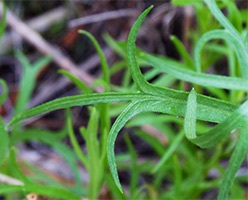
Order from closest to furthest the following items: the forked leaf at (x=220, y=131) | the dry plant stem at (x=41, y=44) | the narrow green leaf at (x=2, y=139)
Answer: the forked leaf at (x=220, y=131) < the narrow green leaf at (x=2, y=139) < the dry plant stem at (x=41, y=44)

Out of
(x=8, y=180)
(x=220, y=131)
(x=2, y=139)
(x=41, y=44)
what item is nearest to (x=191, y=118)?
(x=220, y=131)

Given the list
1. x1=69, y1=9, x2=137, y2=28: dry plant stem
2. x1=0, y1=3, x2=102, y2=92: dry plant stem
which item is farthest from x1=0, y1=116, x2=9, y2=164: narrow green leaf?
x1=69, y1=9, x2=137, y2=28: dry plant stem

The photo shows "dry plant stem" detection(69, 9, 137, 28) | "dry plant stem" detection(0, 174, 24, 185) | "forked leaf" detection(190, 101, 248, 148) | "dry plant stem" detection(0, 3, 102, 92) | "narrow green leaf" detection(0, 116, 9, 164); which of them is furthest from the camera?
"dry plant stem" detection(69, 9, 137, 28)

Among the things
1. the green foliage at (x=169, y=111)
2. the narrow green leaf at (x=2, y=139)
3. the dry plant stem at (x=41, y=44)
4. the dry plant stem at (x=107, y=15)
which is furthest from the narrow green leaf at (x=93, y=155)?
the dry plant stem at (x=107, y=15)

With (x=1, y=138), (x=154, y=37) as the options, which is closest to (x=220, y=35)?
(x=1, y=138)

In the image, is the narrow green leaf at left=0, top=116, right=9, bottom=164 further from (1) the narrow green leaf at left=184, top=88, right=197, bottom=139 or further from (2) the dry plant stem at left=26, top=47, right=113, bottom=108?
(2) the dry plant stem at left=26, top=47, right=113, bottom=108

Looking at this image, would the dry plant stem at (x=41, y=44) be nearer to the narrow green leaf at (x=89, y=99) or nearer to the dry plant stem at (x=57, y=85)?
the dry plant stem at (x=57, y=85)

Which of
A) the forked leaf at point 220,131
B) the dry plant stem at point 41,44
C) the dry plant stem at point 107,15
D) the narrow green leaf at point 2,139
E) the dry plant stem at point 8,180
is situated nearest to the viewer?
the forked leaf at point 220,131

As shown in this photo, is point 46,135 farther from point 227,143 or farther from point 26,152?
point 227,143
